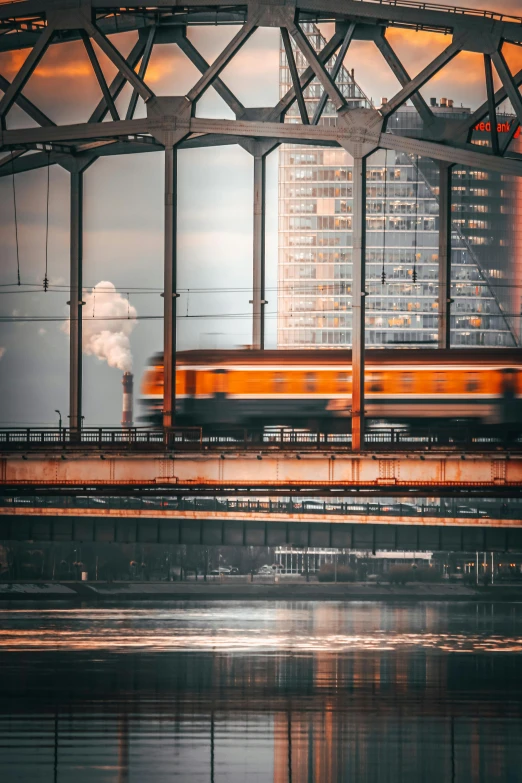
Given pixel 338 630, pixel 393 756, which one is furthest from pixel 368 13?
pixel 338 630

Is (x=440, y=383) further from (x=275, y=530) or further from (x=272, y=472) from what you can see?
(x=275, y=530)

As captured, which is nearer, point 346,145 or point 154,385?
point 346,145

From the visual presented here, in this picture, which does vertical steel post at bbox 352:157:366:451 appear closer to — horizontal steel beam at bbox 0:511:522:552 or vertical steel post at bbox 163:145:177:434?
vertical steel post at bbox 163:145:177:434

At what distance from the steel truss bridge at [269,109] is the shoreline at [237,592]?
8190 centimetres

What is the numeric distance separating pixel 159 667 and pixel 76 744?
84.7 ft

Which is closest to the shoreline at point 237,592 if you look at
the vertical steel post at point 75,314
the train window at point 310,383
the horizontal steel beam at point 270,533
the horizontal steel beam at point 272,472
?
the horizontal steel beam at point 270,533

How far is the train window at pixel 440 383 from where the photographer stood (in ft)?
232

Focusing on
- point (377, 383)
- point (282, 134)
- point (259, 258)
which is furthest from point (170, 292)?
point (377, 383)

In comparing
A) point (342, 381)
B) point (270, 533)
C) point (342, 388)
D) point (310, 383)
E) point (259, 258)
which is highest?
point (259, 258)

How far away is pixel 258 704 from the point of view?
198ft

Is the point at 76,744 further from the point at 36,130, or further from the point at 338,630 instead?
the point at 338,630

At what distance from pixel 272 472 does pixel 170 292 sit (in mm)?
10816

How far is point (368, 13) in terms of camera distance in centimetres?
6838

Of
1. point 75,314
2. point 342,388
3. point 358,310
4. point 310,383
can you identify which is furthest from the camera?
point 75,314
